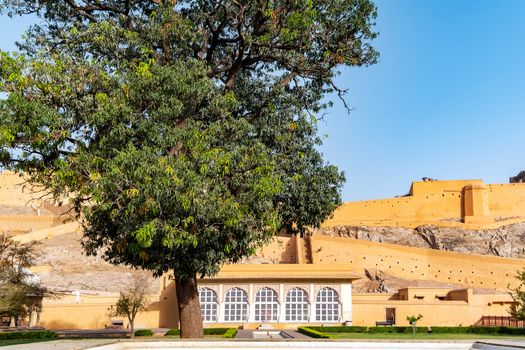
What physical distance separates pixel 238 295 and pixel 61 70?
2324 centimetres

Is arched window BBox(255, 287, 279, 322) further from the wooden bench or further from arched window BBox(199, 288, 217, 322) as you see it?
the wooden bench

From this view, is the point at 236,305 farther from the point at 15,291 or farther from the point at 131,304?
the point at 15,291

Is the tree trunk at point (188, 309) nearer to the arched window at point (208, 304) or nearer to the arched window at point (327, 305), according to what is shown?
the arched window at point (208, 304)

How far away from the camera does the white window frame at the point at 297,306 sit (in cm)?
3503

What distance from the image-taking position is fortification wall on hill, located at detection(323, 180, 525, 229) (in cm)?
6856

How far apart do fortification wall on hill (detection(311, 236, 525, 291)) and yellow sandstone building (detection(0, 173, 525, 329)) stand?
86 millimetres

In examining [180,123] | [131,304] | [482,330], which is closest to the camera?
[180,123]

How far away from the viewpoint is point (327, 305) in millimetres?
35281

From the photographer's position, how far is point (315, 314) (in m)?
34.9

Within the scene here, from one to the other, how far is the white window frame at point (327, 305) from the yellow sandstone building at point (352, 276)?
0.06 metres

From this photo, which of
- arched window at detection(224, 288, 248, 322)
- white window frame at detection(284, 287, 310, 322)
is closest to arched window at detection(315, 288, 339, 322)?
white window frame at detection(284, 287, 310, 322)

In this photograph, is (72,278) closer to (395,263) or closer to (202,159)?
(395,263)

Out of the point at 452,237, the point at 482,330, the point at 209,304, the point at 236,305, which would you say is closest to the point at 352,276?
the point at 236,305

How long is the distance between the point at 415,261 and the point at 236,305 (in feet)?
76.3
